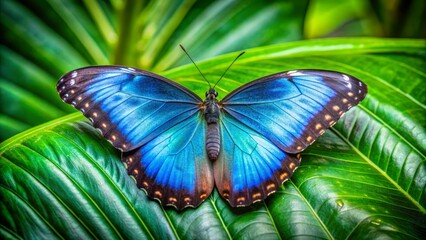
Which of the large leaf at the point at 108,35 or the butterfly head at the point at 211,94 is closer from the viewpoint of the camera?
the butterfly head at the point at 211,94

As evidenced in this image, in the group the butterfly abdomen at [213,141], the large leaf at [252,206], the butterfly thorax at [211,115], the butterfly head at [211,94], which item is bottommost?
the large leaf at [252,206]

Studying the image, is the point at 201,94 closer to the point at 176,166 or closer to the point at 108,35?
the point at 176,166

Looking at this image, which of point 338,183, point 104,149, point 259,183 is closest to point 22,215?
point 104,149

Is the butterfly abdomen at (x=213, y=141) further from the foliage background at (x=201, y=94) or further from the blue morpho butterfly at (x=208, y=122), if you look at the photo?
the foliage background at (x=201, y=94)

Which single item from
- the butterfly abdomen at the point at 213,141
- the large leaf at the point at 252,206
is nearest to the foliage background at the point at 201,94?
the large leaf at the point at 252,206

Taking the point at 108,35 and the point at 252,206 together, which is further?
the point at 108,35

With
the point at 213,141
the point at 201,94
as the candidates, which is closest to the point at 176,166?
the point at 213,141

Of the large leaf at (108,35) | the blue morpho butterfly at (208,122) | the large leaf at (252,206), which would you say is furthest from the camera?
the large leaf at (108,35)

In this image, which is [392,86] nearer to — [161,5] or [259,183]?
[259,183]
